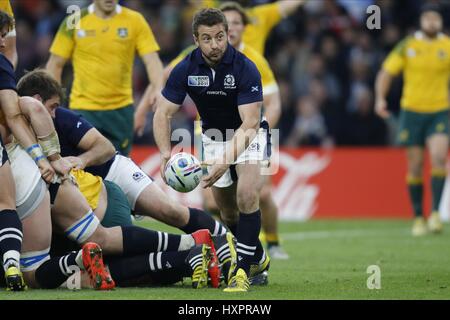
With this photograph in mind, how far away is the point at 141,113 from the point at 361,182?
6.36 m

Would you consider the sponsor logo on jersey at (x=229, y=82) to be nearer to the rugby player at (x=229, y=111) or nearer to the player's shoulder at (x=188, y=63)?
the rugby player at (x=229, y=111)

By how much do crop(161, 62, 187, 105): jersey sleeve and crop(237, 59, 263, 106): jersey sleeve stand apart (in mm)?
445

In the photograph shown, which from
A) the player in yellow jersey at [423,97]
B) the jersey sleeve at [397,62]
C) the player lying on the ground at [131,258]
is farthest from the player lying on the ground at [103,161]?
the jersey sleeve at [397,62]

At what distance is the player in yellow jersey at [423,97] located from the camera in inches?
545

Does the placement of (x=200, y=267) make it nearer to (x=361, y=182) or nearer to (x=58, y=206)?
(x=58, y=206)

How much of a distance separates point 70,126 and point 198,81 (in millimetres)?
1079

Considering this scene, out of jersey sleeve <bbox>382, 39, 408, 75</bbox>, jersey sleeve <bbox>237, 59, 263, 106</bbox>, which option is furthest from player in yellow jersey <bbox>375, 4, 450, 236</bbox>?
jersey sleeve <bbox>237, 59, 263, 106</bbox>

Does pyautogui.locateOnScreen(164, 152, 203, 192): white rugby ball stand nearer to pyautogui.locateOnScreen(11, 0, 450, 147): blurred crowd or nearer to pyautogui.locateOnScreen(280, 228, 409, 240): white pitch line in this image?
pyautogui.locateOnScreen(280, 228, 409, 240): white pitch line

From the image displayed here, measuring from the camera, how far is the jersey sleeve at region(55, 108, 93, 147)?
7.75 m

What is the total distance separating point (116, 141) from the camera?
420 inches

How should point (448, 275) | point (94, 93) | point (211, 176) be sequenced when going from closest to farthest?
point (211, 176) → point (448, 275) → point (94, 93)

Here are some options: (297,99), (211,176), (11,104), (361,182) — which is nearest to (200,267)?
(211,176)

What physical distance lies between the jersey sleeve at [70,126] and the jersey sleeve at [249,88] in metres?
1.30

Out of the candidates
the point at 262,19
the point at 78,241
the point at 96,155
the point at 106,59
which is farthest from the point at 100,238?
the point at 262,19
